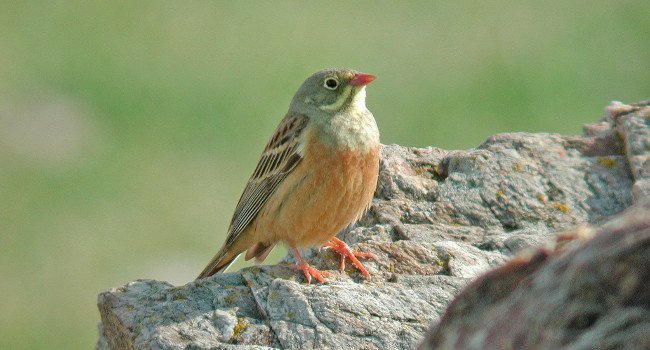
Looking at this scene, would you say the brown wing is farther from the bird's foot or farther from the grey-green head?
the bird's foot

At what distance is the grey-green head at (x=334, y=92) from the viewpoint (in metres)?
7.14

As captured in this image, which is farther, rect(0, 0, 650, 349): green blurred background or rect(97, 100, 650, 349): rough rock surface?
rect(0, 0, 650, 349): green blurred background

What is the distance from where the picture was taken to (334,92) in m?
7.16

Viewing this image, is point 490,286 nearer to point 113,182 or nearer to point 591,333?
point 591,333

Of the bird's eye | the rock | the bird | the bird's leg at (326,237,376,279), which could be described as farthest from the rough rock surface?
the rock

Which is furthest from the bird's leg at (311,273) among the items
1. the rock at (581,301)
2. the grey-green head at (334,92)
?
the rock at (581,301)

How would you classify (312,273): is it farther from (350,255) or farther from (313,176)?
(313,176)

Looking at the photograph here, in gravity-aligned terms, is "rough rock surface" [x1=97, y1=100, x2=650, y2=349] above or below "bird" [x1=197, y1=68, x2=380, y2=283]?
below

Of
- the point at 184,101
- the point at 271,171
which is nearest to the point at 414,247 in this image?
the point at 271,171

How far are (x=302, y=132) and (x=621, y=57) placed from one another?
705 cm

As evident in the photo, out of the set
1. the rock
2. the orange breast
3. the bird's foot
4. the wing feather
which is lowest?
the rock

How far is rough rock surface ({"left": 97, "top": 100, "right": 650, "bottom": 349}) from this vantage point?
5102mm

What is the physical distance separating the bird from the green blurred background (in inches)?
155

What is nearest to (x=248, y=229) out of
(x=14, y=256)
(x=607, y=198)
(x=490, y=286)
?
(x=607, y=198)
